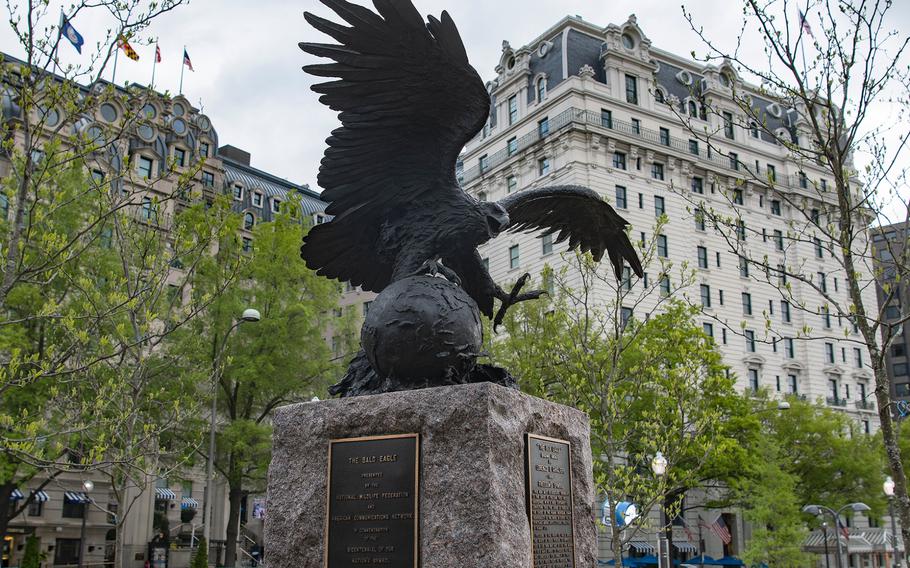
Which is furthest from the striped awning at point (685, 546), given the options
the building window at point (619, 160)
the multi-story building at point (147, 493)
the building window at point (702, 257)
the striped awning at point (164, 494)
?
the striped awning at point (164, 494)

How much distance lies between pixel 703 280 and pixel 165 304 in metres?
31.7

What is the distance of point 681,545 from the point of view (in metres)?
42.5

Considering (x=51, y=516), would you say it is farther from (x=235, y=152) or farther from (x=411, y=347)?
(x=411, y=347)

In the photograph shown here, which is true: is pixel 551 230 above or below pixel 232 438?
above

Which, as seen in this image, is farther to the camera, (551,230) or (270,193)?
(270,193)

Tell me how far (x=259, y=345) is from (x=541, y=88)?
29464mm

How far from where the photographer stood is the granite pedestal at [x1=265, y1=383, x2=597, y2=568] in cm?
575

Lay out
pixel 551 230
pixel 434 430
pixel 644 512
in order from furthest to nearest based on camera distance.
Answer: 1. pixel 644 512
2. pixel 551 230
3. pixel 434 430

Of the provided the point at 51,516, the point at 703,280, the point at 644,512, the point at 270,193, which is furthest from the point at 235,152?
the point at 644,512

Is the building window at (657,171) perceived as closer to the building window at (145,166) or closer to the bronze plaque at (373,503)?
the building window at (145,166)

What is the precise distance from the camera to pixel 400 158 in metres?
7.25

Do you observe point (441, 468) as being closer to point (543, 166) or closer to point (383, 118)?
point (383, 118)

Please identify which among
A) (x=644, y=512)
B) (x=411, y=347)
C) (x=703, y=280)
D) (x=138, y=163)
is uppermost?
(x=138, y=163)

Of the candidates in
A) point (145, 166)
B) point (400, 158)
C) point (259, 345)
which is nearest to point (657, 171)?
point (145, 166)
